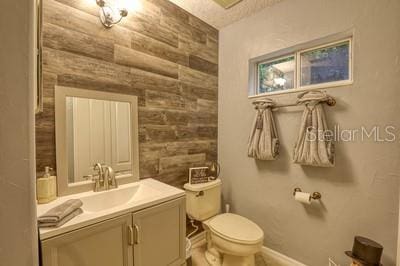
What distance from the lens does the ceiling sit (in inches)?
72.4

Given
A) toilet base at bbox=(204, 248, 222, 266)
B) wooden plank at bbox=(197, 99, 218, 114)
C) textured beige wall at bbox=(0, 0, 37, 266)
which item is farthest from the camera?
wooden plank at bbox=(197, 99, 218, 114)

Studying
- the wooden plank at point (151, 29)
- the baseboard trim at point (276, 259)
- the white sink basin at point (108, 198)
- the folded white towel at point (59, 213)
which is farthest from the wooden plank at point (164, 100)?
the baseboard trim at point (276, 259)

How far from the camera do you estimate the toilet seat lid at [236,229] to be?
57.7 inches

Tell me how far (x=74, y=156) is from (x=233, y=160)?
5.15 ft

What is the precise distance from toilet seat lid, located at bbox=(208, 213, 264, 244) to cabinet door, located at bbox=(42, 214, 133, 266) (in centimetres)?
75

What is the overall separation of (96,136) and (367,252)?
2.05 metres

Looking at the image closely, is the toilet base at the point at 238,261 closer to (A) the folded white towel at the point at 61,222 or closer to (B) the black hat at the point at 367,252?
(B) the black hat at the point at 367,252

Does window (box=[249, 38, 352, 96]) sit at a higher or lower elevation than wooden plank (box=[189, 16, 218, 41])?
lower

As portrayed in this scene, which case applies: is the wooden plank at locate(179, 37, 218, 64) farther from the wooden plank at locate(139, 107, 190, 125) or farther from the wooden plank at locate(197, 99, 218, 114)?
the wooden plank at locate(139, 107, 190, 125)

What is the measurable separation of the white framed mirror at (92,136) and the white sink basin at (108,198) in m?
0.10

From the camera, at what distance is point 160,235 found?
1259 millimetres

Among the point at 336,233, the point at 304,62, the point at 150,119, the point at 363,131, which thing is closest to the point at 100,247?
the point at 150,119

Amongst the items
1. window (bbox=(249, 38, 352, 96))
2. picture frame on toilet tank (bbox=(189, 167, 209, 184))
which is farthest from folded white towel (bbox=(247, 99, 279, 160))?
picture frame on toilet tank (bbox=(189, 167, 209, 184))

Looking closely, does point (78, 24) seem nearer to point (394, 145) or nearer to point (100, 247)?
point (100, 247)
